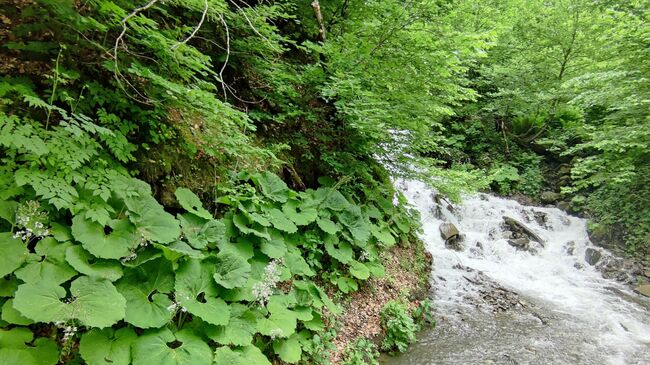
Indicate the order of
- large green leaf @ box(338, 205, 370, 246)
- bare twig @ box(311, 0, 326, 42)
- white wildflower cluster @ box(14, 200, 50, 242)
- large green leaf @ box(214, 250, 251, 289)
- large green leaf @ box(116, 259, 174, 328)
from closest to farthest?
white wildflower cluster @ box(14, 200, 50, 242) < large green leaf @ box(116, 259, 174, 328) < large green leaf @ box(214, 250, 251, 289) < large green leaf @ box(338, 205, 370, 246) < bare twig @ box(311, 0, 326, 42)

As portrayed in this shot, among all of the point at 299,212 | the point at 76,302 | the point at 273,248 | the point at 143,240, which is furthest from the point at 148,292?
the point at 299,212

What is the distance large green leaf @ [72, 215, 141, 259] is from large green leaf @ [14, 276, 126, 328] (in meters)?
0.19

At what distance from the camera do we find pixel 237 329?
2727 mm

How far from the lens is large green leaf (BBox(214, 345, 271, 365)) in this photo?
2.46m

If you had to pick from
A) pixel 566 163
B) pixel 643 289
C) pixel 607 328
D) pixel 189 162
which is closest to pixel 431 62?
pixel 189 162

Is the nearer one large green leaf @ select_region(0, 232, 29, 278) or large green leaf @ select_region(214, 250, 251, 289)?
large green leaf @ select_region(0, 232, 29, 278)

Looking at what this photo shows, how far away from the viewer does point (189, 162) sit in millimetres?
3566

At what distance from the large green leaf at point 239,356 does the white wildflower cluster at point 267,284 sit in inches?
17.4

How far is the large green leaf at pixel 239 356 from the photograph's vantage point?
246 centimetres

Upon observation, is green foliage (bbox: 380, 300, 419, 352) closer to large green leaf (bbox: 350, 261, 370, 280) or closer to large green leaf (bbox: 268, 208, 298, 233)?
large green leaf (bbox: 350, 261, 370, 280)

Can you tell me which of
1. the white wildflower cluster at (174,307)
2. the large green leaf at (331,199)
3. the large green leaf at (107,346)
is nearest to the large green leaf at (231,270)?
the white wildflower cluster at (174,307)

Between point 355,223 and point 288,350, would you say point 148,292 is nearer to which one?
point 288,350

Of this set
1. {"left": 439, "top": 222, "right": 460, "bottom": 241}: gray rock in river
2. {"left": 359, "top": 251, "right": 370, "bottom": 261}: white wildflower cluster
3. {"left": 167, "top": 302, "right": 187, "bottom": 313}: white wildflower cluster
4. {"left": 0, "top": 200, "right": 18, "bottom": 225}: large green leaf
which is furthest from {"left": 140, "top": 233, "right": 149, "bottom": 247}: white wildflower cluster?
{"left": 439, "top": 222, "right": 460, "bottom": 241}: gray rock in river

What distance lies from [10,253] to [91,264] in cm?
42
